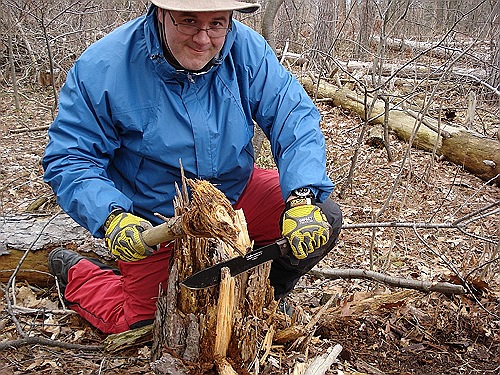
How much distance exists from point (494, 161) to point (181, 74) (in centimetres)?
469

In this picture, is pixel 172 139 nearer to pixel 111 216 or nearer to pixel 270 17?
pixel 111 216

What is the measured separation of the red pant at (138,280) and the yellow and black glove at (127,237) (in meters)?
0.56

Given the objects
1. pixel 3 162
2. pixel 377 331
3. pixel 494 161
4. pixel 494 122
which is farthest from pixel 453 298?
pixel 494 122

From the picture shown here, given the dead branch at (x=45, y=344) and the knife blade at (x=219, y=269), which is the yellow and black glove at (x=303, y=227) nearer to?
the knife blade at (x=219, y=269)

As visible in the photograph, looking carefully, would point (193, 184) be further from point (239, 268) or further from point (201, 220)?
point (239, 268)

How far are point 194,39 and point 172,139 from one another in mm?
503

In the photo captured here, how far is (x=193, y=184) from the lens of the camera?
1990 millimetres

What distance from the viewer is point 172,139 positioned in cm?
253

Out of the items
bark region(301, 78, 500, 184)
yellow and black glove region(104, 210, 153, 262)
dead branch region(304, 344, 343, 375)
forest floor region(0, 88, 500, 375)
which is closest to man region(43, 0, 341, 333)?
yellow and black glove region(104, 210, 153, 262)

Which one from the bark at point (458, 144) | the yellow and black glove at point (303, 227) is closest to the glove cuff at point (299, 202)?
the yellow and black glove at point (303, 227)

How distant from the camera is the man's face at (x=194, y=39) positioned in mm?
2309

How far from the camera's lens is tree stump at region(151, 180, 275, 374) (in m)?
2.07

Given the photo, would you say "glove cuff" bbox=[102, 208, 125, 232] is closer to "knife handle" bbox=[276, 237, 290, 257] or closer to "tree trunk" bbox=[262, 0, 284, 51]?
"knife handle" bbox=[276, 237, 290, 257]

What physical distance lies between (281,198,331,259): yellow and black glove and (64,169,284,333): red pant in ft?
1.25
